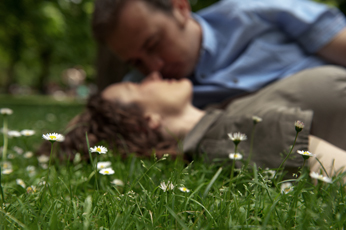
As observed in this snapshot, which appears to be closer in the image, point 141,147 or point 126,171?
point 126,171

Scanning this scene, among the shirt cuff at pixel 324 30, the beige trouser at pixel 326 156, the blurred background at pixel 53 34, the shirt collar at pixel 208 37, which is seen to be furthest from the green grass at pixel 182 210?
Answer: the blurred background at pixel 53 34

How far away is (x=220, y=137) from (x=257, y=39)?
1.36 metres

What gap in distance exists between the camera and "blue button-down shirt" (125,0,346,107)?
256 centimetres

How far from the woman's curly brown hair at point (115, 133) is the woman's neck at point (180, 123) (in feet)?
0.28

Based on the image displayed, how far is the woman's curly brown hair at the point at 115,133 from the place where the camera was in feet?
6.89

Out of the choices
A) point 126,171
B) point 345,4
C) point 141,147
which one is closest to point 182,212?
point 126,171

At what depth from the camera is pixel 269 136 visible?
1.64 meters

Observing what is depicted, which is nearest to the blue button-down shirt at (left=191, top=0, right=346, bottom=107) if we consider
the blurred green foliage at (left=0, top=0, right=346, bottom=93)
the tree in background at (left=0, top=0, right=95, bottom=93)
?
the blurred green foliage at (left=0, top=0, right=346, bottom=93)

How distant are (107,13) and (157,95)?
2.93 ft

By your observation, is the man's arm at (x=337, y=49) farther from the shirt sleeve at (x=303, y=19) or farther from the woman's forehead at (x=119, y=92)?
the woman's forehead at (x=119, y=92)

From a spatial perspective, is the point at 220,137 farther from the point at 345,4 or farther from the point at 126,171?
the point at 345,4

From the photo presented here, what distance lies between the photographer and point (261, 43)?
8.93 feet

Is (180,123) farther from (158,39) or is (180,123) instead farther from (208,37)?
(208,37)

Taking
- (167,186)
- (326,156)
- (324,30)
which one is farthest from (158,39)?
(167,186)
